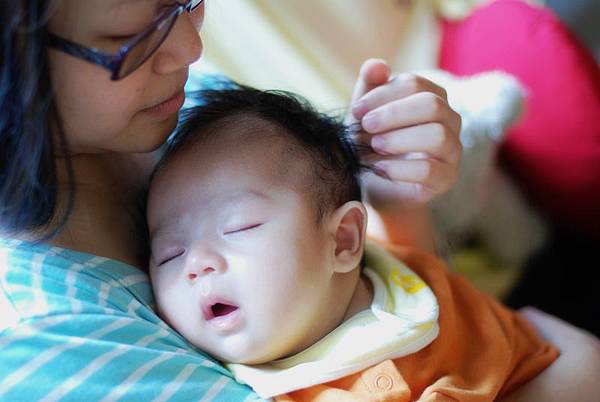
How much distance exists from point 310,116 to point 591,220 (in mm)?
959

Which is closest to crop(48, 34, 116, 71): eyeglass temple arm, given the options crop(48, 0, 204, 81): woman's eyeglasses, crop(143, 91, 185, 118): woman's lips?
crop(48, 0, 204, 81): woman's eyeglasses

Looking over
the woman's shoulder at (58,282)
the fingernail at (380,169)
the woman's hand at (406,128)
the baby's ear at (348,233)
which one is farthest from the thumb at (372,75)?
the woman's shoulder at (58,282)

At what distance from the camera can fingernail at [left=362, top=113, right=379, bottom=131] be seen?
1.00 meters

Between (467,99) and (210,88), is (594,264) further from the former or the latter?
(210,88)

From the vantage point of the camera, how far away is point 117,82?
0.78 meters

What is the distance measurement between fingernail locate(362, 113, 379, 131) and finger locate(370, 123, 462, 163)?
0.07ft

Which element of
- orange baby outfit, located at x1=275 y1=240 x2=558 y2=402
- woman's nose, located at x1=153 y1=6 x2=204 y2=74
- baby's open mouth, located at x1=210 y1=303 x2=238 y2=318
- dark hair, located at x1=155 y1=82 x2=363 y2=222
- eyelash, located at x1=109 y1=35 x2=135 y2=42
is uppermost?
eyelash, located at x1=109 y1=35 x2=135 y2=42

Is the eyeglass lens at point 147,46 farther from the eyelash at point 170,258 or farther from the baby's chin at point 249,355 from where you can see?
the baby's chin at point 249,355

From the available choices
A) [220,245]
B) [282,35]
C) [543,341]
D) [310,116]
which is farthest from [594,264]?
[220,245]

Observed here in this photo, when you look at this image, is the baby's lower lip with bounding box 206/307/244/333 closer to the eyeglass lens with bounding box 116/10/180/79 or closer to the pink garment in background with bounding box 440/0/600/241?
the eyeglass lens with bounding box 116/10/180/79

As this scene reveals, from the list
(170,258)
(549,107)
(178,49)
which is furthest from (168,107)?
(549,107)

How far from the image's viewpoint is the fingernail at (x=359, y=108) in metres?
1.03

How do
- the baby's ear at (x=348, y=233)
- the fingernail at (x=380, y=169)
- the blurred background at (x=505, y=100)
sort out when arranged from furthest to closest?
the blurred background at (x=505, y=100), the fingernail at (x=380, y=169), the baby's ear at (x=348, y=233)

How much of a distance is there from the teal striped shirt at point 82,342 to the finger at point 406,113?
404 millimetres
